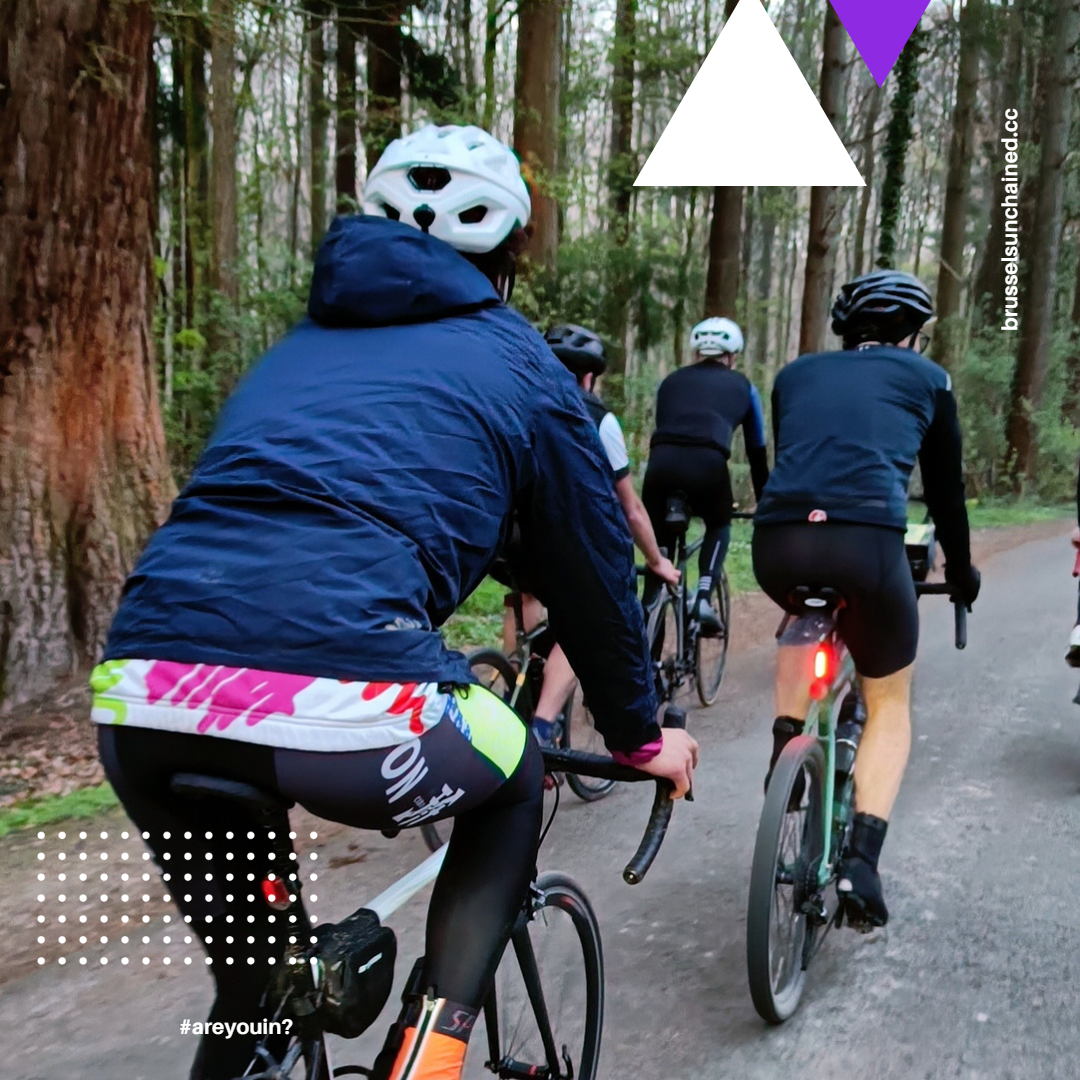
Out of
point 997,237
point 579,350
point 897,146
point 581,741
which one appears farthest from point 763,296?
point 579,350

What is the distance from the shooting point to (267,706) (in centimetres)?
157

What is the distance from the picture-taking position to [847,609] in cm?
378

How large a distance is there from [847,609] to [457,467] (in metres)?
2.35

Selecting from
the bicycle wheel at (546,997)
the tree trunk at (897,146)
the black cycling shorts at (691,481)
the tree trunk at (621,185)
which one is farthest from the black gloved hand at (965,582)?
the tree trunk at (897,146)

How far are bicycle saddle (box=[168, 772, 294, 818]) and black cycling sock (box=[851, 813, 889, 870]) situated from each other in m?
2.59

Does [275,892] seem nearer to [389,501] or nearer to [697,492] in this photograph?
[389,501]

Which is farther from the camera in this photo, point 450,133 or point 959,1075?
point 959,1075

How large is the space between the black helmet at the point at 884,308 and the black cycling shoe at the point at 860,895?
5.98 ft

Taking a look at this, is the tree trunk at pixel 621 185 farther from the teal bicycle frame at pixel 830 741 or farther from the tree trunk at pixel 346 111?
the teal bicycle frame at pixel 830 741

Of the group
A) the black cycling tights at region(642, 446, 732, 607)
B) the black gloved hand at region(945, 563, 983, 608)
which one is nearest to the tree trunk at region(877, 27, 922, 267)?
the black cycling tights at region(642, 446, 732, 607)

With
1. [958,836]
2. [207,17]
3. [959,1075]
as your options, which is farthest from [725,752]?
[207,17]

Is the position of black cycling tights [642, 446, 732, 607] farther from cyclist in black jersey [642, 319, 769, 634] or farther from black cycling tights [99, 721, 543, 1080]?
black cycling tights [99, 721, 543, 1080]

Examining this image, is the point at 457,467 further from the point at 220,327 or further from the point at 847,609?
the point at 220,327

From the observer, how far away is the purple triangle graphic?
28.1ft
